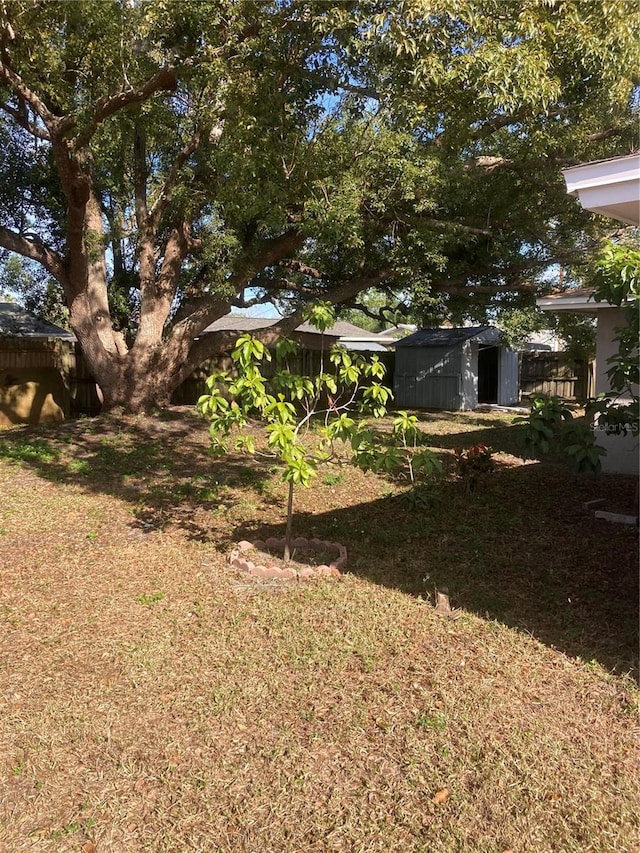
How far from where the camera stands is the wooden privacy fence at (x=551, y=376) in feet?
75.2

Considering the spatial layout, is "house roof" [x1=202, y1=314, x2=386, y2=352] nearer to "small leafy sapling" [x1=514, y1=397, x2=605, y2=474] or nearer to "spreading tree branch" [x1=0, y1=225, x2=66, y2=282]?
"spreading tree branch" [x1=0, y1=225, x2=66, y2=282]

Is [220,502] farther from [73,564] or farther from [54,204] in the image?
[54,204]

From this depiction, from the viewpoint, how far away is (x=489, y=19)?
6641 mm

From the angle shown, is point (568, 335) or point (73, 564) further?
point (568, 335)

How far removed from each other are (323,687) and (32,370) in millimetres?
12070

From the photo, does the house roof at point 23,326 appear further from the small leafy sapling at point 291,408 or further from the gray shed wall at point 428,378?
the small leafy sapling at point 291,408

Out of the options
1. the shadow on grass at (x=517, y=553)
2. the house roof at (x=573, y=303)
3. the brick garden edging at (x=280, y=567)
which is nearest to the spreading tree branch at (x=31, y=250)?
the shadow on grass at (x=517, y=553)

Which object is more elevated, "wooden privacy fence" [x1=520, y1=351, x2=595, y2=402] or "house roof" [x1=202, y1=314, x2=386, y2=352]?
"house roof" [x1=202, y1=314, x2=386, y2=352]

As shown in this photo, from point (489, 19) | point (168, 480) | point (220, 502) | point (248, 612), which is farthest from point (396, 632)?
point (489, 19)

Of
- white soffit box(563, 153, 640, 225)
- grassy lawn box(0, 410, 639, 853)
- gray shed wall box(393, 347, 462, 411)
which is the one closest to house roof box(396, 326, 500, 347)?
gray shed wall box(393, 347, 462, 411)

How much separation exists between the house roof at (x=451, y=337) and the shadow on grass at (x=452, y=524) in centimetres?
926

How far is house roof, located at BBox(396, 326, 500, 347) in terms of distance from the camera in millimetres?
19875

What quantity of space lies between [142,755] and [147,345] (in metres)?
9.61

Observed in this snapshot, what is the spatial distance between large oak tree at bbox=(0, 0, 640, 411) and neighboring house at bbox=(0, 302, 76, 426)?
5.23ft
